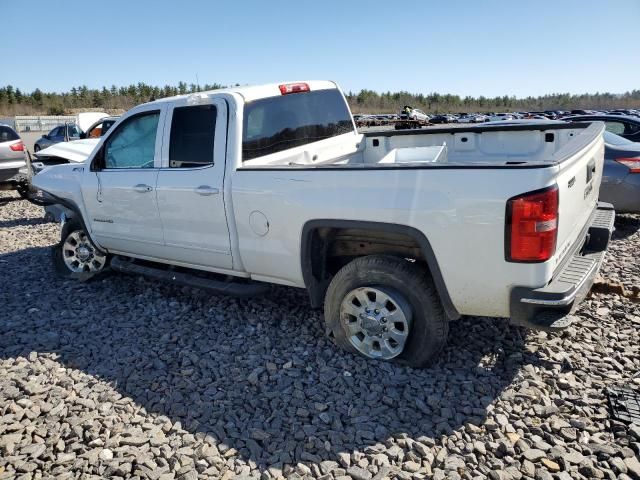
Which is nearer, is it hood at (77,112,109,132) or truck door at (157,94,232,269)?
truck door at (157,94,232,269)

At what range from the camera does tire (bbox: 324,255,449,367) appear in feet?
10.6

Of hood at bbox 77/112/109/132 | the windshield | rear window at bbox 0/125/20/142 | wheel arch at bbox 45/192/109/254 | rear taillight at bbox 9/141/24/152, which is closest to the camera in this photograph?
wheel arch at bbox 45/192/109/254

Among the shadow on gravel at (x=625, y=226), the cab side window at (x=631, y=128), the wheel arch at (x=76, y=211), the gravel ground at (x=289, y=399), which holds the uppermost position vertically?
the cab side window at (x=631, y=128)

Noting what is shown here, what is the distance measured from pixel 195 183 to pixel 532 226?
262 centimetres

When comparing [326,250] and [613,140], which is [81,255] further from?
[613,140]

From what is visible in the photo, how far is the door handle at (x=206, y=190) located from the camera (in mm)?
3863

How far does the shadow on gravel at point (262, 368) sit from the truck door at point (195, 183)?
2.17ft

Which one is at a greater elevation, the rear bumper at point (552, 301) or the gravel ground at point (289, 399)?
the rear bumper at point (552, 301)

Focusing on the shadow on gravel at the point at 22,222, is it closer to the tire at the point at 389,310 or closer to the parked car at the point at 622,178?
the tire at the point at 389,310

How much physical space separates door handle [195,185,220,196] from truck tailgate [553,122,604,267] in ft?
8.09

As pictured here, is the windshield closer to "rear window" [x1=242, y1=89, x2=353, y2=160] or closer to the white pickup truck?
the white pickup truck

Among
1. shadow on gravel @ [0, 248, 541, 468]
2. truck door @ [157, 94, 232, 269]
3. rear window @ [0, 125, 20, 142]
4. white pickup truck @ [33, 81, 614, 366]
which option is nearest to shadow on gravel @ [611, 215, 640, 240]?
white pickup truck @ [33, 81, 614, 366]

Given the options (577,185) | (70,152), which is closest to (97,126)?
(70,152)

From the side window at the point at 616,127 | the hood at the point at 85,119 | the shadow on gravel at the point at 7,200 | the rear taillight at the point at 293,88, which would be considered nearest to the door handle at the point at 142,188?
the rear taillight at the point at 293,88
